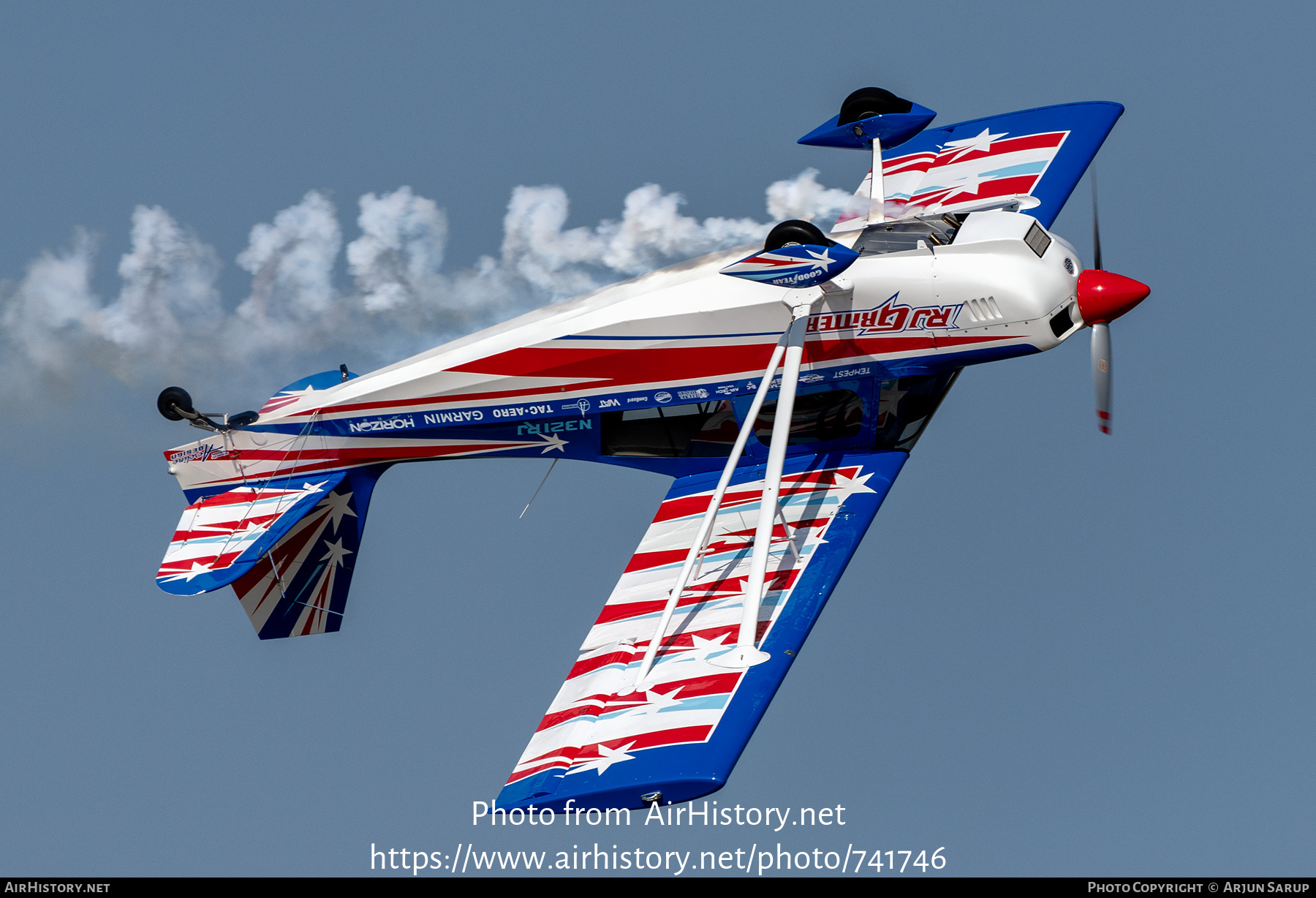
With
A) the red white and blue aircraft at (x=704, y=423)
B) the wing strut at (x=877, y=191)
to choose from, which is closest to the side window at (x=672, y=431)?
the red white and blue aircraft at (x=704, y=423)

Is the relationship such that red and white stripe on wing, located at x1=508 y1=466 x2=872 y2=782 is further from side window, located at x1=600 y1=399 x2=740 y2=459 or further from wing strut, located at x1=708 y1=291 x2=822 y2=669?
side window, located at x1=600 y1=399 x2=740 y2=459

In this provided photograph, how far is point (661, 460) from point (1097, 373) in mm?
4959

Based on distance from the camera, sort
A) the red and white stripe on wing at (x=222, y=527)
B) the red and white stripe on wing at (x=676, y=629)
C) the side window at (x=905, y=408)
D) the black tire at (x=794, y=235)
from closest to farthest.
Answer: the red and white stripe on wing at (x=676, y=629), the black tire at (x=794, y=235), the side window at (x=905, y=408), the red and white stripe on wing at (x=222, y=527)

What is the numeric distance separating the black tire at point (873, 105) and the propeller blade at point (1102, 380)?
4.70 m

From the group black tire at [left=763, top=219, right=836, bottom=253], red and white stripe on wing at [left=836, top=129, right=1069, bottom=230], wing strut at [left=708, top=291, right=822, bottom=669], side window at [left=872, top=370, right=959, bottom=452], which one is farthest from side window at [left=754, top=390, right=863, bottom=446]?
red and white stripe on wing at [left=836, top=129, right=1069, bottom=230]

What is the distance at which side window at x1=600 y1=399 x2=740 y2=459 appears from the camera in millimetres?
18031

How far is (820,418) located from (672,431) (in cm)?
171

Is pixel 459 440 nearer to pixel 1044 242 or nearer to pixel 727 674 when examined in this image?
pixel 727 674

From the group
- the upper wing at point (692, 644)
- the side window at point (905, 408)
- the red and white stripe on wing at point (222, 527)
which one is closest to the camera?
the upper wing at point (692, 644)

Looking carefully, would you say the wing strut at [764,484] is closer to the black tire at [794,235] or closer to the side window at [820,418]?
the side window at [820,418]

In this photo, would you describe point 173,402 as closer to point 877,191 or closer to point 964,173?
point 877,191

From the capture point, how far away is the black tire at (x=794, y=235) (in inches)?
642

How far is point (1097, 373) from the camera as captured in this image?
1667cm

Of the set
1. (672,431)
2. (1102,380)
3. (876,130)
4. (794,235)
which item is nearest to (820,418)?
(672,431)
